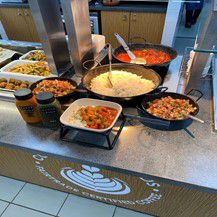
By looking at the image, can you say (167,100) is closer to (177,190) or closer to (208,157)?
(208,157)

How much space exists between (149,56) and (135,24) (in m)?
1.79

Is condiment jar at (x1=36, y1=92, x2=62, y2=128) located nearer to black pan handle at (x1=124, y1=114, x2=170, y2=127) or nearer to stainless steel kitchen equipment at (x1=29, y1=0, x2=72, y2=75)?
black pan handle at (x1=124, y1=114, x2=170, y2=127)

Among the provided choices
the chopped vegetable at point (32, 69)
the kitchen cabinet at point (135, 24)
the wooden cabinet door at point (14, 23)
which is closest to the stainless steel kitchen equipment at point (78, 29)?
the chopped vegetable at point (32, 69)

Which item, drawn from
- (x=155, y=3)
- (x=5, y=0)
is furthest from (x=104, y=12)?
(x=5, y=0)

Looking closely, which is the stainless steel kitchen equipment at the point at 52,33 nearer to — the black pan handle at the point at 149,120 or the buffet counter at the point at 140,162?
the buffet counter at the point at 140,162

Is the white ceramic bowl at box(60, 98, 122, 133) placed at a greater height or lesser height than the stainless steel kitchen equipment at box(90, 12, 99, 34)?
greater

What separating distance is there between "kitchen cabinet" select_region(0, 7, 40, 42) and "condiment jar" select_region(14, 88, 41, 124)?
2922 mm

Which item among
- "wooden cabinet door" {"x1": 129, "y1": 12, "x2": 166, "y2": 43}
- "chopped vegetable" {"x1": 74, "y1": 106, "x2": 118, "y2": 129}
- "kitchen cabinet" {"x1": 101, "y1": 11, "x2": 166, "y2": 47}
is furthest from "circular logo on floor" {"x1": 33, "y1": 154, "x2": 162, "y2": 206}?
"wooden cabinet door" {"x1": 129, "y1": 12, "x2": 166, "y2": 43}

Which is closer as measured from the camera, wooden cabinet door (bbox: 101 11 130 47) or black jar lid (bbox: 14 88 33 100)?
black jar lid (bbox: 14 88 33 100)

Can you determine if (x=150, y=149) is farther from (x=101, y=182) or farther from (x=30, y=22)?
(x=30, y=22)

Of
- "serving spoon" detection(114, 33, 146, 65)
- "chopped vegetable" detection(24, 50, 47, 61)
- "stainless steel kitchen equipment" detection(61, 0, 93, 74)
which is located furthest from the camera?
"chopped vegetable" detection(24, 50, 47, 61)

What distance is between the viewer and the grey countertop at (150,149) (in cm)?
75

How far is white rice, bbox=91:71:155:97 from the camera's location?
98 centimetres

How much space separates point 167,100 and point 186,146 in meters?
0.24
